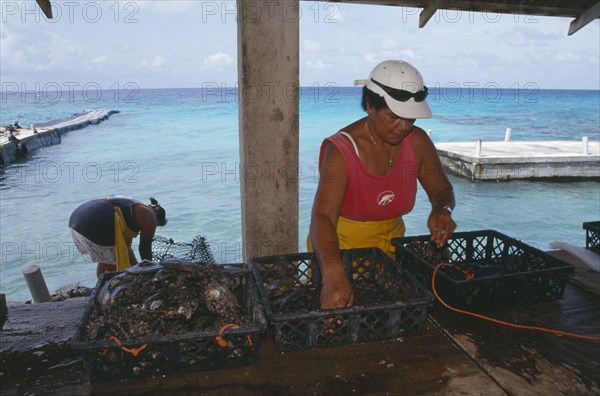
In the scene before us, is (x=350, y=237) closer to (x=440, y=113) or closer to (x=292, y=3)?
(x=292, y=3)

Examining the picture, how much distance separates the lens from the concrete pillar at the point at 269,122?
2719mm

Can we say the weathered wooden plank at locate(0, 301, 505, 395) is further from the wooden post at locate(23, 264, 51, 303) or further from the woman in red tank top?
the wooden post at locate(23, 264, 51, 303)

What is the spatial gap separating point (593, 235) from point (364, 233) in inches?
74.6

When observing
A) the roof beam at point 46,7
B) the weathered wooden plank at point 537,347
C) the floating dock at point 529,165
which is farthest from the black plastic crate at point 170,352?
the floating dock at point 529,165

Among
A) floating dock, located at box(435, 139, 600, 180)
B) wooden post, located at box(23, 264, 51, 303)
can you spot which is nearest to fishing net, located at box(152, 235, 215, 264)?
wooden post, located at box(23, 264, 51, 303)

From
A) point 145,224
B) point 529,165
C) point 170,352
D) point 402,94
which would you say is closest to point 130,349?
point 170,352

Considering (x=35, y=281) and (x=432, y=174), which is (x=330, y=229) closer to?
(x=432, y=174)

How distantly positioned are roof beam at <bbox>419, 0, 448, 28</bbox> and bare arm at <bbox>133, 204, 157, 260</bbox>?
3.37 metres

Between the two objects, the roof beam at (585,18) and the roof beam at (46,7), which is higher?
the roof beam at (585,18)

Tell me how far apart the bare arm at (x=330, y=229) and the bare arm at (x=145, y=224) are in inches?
112

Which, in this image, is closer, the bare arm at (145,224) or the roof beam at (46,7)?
A: the roof beam at (46,7)

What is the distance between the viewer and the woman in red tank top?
6.82 ft

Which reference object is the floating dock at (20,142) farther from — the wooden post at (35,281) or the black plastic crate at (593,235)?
the black plastic crate at (593,235)

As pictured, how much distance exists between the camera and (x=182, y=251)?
19.8 ft
